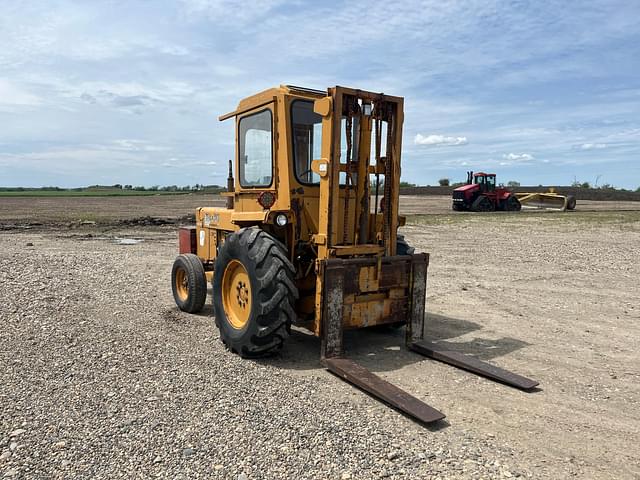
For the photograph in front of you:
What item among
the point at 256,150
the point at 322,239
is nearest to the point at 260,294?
the point at 322,239

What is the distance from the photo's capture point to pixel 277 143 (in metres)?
5.99

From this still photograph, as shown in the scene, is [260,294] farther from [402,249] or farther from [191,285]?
[191,285]

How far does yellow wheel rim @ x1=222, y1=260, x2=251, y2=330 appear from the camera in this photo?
5844 mm

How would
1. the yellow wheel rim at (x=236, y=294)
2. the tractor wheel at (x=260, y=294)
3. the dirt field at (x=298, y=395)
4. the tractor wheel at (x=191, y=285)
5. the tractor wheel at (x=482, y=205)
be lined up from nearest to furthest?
1. the dirt field at (x=298, y=395)
2. the tractor wheel at (x=260, y=294)
3. the yellow wheel rim at (x=236, y=294)
4. the tractor wheel at (x=191, y=285)
5. the tractor wheel at (x=482, y=205)

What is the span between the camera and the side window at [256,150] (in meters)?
6.21

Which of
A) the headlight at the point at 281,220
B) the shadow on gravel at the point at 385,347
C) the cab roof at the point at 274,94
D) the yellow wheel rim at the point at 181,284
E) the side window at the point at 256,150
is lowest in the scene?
the shadow on gravel at the point at 385,347

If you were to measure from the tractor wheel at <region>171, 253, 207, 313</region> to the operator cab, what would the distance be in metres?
30.8

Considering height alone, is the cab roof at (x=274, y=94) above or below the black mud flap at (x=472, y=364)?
above

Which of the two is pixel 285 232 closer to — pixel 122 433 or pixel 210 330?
pixel 210 330

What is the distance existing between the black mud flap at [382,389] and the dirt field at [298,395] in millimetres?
87

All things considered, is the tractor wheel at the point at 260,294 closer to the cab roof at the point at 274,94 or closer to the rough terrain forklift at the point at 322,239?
the rough terrain forklift at the point at 322,239

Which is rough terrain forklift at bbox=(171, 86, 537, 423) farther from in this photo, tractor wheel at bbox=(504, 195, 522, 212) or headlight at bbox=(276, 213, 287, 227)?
tractor wheel at bbox=(504, 195, 522, 212)

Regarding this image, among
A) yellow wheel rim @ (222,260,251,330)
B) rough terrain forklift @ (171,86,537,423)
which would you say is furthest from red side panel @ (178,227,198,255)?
yellow wheel rim @ (222,260,251,330)

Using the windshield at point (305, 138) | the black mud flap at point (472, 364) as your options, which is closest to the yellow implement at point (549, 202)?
the black mud flap at point (472, 364)
